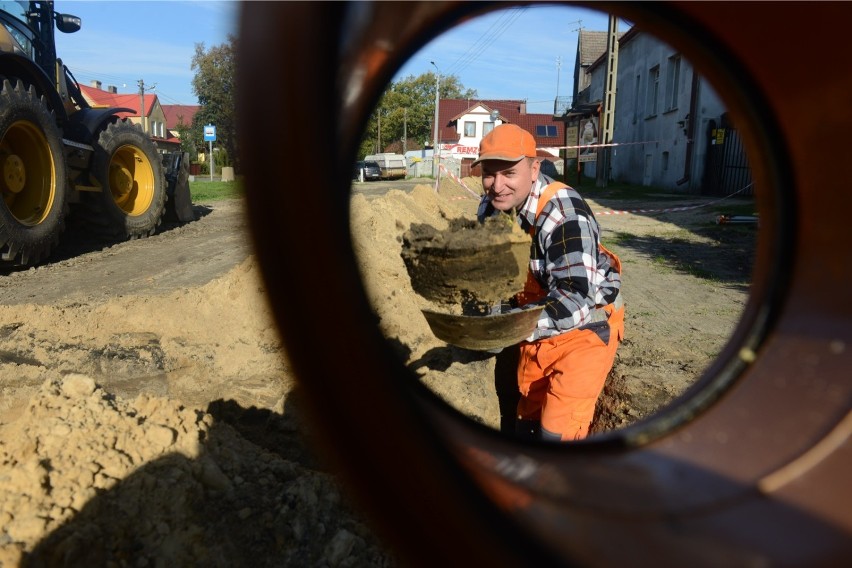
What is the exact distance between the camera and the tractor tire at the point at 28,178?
262 inches

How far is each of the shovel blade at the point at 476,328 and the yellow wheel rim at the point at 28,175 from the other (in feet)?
21.8

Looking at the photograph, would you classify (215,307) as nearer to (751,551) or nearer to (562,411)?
(562,411)

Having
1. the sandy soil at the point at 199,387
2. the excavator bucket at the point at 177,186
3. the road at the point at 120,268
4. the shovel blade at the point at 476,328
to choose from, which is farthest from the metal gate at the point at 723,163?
the shovel blade at the point at 476,328

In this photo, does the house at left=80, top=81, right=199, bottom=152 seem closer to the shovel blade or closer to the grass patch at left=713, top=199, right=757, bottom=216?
the grass patch at left=713, top=199, right=757, bottom=216

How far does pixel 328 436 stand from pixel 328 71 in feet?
0.95

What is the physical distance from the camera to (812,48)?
93 cm

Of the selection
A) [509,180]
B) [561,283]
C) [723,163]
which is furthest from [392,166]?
[561,283]

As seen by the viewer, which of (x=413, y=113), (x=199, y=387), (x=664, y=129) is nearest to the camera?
(x=199, y=387)

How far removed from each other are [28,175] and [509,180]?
21.1 ft

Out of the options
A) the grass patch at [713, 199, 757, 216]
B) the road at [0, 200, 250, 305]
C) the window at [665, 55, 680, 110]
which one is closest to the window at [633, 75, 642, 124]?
the window at [665, 55, 680, 110]

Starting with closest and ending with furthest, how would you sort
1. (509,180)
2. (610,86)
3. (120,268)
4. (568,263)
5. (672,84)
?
(568,263), (509,180), (120,268), (672,84), (610,86)

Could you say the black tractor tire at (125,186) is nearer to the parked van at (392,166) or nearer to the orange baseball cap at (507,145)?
the orange baseball cap at (507,145)

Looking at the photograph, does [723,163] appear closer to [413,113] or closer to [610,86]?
[610,86]

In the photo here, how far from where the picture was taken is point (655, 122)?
26.8 meters
